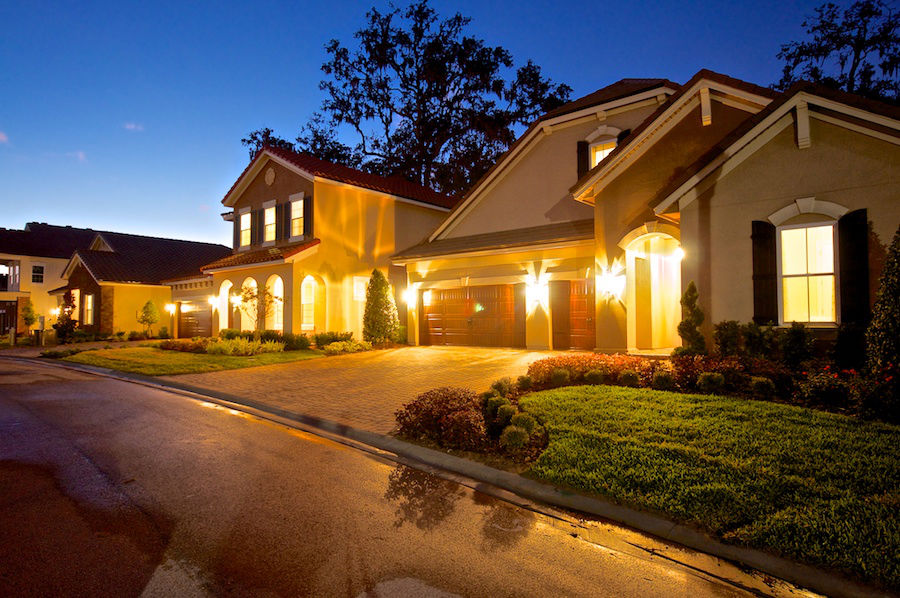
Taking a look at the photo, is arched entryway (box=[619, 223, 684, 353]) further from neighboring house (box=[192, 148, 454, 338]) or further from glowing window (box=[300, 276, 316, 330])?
glowing window (box=[300, 276, 316, 330])

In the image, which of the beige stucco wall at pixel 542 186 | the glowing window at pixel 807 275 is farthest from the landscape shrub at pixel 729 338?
the beige stucco wall at pixel 542 186

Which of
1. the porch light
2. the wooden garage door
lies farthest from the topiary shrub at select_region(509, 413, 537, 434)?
the wooden garage door

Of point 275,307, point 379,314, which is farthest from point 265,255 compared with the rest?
point 379,314

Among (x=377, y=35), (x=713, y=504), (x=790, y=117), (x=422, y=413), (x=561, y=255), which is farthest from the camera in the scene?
(x=377, y=35)

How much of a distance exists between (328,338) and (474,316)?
5.85m

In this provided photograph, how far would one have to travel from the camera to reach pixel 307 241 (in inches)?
788

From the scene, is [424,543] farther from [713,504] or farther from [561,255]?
[561,255]

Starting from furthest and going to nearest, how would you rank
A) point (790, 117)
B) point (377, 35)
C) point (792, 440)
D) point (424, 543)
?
point (377, 35) → point (790, 117) → point (792, 440) → point (424, 543)

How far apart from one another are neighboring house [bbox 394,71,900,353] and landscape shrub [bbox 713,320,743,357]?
1.00ft

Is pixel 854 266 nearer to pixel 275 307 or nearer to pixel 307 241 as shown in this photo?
pixel 307 241

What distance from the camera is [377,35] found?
33531mm

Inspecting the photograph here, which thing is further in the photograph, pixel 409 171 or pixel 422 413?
pixel 409 171

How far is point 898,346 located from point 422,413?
613 cm

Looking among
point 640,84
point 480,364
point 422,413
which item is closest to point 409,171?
point 640,84
